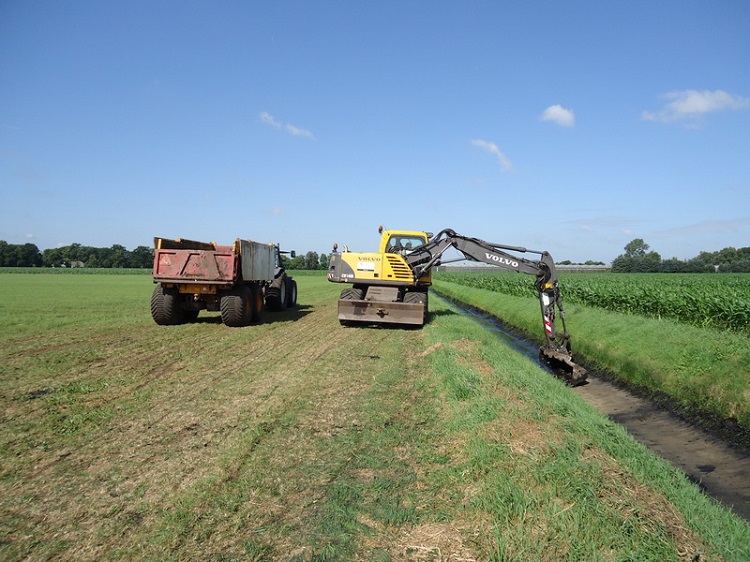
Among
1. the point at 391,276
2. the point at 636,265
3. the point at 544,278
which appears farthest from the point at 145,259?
the point at 544,278

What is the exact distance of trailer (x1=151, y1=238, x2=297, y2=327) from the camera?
45.4 feet

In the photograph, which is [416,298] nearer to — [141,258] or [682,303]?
[682,303]

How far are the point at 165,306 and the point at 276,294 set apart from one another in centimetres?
513

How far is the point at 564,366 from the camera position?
36.2ft

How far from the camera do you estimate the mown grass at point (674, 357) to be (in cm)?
802

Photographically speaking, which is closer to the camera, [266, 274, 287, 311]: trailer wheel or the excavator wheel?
the excavator wheel

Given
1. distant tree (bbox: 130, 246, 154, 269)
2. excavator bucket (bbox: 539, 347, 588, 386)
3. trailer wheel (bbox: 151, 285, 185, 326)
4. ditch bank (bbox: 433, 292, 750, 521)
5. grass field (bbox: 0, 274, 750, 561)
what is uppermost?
distant tree (bbox: 130, 246, 154, 269)

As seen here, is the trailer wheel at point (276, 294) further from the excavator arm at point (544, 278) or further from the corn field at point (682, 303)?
the corn field at point (682, 303)

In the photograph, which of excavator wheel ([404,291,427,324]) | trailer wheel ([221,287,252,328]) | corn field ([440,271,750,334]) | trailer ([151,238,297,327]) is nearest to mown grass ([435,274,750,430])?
corn field ([440,271,750,334])

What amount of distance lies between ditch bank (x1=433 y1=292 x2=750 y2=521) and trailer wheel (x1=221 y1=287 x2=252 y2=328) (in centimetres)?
872

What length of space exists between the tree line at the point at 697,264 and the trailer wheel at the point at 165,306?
210 ft

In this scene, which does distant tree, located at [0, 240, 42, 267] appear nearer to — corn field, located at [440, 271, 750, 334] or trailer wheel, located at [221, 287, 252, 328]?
trailer wheel, located at [221, 287, 252, 328]

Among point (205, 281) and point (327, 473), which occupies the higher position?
point (205, 281)

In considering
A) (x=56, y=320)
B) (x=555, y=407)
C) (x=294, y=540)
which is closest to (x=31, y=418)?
(x=294, y=540)
